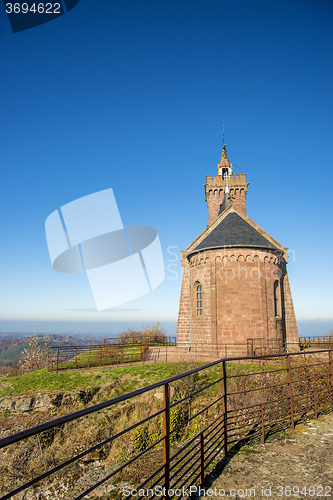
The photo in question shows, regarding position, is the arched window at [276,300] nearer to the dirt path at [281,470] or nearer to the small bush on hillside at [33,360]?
the dirt path at [281,470]

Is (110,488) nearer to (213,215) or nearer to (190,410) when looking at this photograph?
(190,410)

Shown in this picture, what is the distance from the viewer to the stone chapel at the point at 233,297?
20922mm

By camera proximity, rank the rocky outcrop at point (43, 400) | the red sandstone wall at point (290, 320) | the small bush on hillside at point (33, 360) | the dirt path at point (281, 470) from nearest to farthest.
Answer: the dirt path at point (281, 470) → the rocky outcrop at point (43, 400) → the red sandstone wall at point (290, 320) → the small bush on hillside at point (33, 360)

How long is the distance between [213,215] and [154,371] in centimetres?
2155

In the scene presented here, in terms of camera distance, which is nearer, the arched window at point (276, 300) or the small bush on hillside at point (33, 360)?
the arched window at point (276, 300)

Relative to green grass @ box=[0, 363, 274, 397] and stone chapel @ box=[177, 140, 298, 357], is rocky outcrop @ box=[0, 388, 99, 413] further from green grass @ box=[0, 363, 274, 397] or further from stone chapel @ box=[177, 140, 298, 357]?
stone chapel @ box=[177, 140, 298, 357]

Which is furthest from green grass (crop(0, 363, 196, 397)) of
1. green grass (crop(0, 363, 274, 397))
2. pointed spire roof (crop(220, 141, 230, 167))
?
pointed spire roof (crop(220, 141, 230, 167))

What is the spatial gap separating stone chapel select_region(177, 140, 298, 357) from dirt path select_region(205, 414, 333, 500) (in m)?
15.0

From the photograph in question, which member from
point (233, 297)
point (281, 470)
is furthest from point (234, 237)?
point (281, 470)

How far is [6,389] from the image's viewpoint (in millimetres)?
15664

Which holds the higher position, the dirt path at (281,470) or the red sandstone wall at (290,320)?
the red sandstone wall at (290,320)

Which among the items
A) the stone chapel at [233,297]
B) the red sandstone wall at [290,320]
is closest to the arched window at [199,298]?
the stone chapel at [233,297]

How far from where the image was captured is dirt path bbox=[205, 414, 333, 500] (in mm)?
4160

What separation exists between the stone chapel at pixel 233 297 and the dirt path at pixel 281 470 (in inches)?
592
